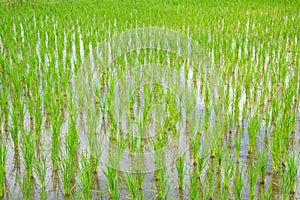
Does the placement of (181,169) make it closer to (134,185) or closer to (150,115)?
(134,185)

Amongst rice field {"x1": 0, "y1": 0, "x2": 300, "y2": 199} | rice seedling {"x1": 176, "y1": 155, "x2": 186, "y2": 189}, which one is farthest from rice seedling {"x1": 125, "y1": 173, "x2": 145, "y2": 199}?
rice seedling {"x1": 176, "y1": 155, "x2": 186, "y2": 189}

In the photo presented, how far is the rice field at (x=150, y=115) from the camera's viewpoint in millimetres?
2662

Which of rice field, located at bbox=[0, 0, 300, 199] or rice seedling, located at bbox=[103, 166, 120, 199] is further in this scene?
rice field, located at bbox=[0, 0, 300, 199]

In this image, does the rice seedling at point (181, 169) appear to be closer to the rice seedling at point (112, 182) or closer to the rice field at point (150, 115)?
the rice field at point (150, 115)

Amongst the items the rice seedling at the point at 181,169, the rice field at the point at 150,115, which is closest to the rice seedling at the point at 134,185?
the rice field at the point at 150,115

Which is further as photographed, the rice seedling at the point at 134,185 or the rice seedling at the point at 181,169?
the rice seedling at the point at 181,169

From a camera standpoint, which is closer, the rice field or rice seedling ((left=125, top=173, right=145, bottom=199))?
rice seedling ((left=125, top=173, right=145, bottom=199))

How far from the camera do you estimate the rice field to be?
2662mm

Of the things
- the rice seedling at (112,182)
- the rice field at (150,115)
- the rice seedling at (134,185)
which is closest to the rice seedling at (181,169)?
the rice field at (150,115)

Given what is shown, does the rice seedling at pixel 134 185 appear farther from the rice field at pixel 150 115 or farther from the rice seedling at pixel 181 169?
the rice seedling at pixel 181 169

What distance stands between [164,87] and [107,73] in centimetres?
82

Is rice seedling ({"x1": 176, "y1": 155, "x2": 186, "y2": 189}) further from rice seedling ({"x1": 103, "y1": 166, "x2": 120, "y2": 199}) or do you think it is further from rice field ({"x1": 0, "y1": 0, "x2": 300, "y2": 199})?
rice seedling ({"x1": 103, "y1": 166, "x2": 120, "y2": 199})

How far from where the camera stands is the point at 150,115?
3.69 metres

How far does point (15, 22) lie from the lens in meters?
7.56
